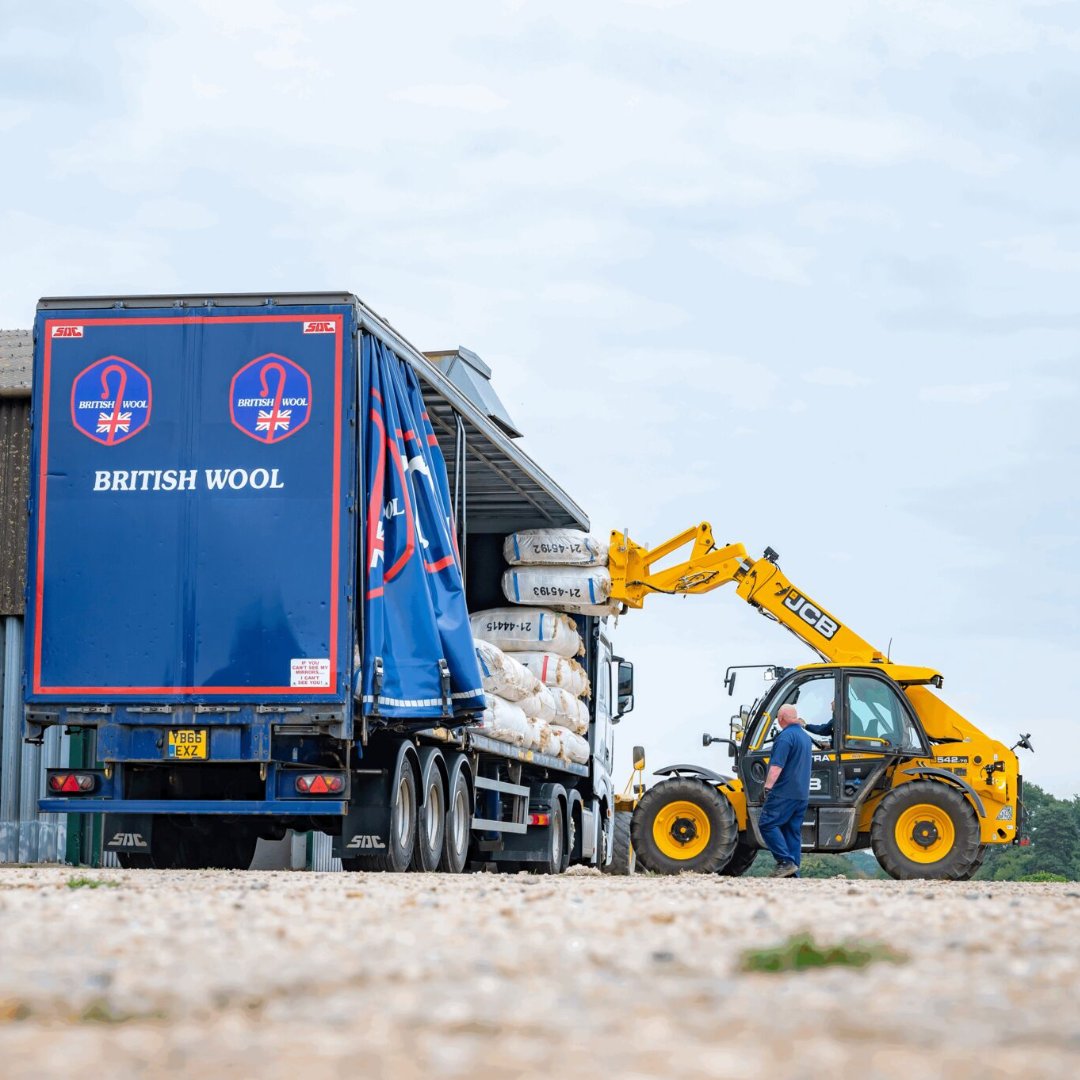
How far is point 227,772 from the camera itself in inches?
548

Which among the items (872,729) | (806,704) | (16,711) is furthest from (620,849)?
(16,711)

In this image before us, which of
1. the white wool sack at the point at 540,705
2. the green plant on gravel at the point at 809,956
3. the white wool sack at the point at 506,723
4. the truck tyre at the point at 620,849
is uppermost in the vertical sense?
the white wool sack at the point at 540,705

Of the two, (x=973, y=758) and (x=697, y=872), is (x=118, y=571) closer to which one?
(x=697, y=872)

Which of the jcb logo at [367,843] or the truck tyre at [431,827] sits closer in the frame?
the jcb logo at [367,843]

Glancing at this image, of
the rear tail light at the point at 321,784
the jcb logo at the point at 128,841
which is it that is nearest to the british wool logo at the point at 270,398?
the rear tail light at the point at 321,784

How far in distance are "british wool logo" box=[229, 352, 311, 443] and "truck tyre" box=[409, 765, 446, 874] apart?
11.1 feet

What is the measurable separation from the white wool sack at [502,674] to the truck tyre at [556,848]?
A: 2239 millimetres

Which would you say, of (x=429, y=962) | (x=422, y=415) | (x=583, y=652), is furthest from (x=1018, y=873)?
(x=429, y=962)

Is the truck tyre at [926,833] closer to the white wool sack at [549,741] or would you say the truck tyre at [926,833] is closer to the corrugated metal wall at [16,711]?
the white wool sack at [549,741]

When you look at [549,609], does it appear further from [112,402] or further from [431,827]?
[112,402]

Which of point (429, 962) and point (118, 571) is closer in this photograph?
point (429, 962)

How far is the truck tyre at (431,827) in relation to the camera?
47.3 feet

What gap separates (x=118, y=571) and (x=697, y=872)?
21.1ft

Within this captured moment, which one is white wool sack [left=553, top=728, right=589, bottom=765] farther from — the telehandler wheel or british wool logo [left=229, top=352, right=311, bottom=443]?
british wool logo [left=229, top=352, right=311, bottom=443]
